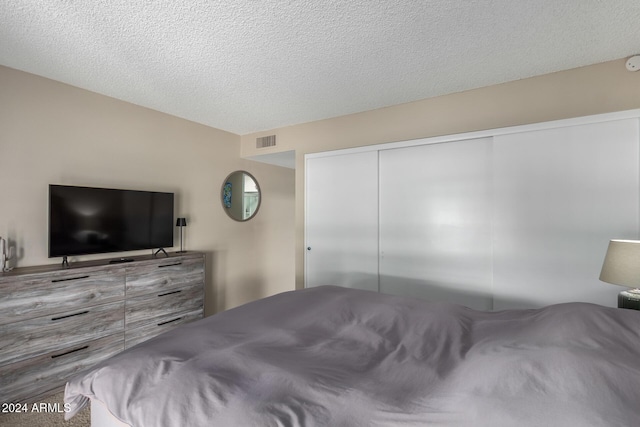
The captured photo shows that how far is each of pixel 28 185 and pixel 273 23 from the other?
2.41 metres

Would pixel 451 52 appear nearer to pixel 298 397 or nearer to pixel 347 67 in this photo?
pixel 347 67

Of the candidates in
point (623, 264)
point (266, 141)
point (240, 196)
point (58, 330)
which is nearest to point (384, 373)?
point (623, 264)

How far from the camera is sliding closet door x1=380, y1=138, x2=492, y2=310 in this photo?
2551 mm

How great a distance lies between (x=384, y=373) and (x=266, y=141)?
3.46m

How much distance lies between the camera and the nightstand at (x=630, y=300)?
171cm

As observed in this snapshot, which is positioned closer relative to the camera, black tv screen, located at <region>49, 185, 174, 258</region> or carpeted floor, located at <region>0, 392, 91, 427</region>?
carpeted floor, located at <region>0, 392, 91, 427</region>

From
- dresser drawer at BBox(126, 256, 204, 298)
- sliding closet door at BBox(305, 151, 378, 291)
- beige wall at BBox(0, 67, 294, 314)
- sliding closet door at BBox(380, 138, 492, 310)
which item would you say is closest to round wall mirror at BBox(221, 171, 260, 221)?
beige wall at BBox(0, 67, 294, 314)

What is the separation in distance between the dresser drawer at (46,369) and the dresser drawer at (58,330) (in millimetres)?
48

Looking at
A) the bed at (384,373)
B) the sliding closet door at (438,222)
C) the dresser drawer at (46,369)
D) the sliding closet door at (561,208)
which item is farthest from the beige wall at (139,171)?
the sliding closet door at (561,208)

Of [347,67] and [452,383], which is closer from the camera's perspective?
[452,383]

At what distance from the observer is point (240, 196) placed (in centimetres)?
421

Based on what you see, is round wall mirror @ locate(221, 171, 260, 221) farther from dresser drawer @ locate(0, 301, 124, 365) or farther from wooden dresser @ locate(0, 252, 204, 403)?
dresser drawer @ locate(0, 301, 124, 365)

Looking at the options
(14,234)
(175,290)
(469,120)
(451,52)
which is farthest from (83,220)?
(469,120)

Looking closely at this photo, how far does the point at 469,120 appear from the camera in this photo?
266 cm
